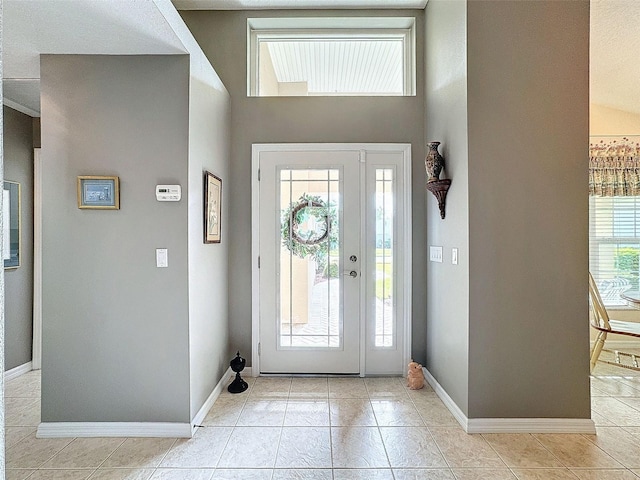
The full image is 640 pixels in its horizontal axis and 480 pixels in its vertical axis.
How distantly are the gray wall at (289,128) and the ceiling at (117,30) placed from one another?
0.12m

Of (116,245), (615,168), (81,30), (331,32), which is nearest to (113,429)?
(116,245)

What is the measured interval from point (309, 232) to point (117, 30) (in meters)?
1.98

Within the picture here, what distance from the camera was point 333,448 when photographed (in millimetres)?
2305

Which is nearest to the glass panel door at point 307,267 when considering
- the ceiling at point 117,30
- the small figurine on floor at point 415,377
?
the small figurine on floor at point 415,377

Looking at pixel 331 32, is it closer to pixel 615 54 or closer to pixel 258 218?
pixel 258 218

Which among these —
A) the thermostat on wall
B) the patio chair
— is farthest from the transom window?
the thermostat on wall

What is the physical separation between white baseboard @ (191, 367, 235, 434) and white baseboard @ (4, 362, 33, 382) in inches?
72.8

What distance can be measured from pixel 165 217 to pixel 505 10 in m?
2.47

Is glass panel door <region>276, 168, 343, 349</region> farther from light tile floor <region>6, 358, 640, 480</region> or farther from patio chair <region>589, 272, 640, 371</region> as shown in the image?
patio chair <region>589, 272, 640, 371</region>

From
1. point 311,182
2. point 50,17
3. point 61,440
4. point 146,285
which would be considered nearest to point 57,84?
point 50,17

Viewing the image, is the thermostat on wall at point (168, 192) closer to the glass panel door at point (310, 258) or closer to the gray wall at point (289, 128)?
the gray wall at point (289, 128)

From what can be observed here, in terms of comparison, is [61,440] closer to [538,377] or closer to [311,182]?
[311,182]

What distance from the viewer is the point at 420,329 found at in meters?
3.48

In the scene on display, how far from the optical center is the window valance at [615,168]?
13.8ft
